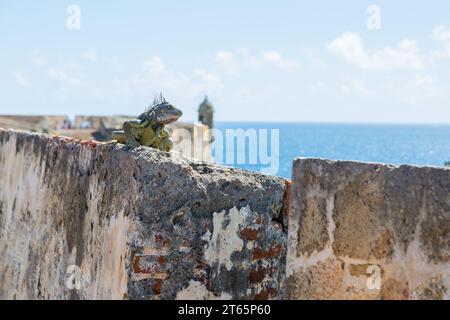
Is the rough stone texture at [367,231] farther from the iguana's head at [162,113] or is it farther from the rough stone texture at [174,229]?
the iguana's head at [162,113]

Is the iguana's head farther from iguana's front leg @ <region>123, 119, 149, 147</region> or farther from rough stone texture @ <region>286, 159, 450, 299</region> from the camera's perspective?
rough stone texture @ <region>286, 159, 450, 299</region>

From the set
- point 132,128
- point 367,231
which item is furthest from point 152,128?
point 367,231

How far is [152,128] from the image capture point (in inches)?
193

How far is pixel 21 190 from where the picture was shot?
5836 mm

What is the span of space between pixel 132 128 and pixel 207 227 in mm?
1021

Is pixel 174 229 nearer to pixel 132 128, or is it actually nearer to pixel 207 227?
pixel 207 227

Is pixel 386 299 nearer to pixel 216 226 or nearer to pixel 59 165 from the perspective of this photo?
pixel 216 226

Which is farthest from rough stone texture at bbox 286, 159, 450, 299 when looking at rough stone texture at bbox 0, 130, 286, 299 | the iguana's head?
the iguana's head

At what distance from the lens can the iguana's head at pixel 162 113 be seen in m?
4.98

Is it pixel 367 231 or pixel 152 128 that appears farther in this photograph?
pixel 152 128

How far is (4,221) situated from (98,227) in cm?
199

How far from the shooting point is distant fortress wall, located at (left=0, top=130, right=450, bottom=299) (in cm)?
289

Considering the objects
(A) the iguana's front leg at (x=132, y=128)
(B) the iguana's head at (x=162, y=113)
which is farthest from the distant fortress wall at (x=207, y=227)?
(B) the iguana's head at (x=162, y=113)
